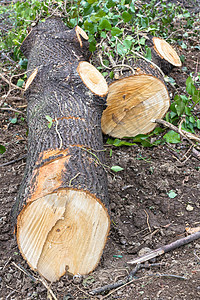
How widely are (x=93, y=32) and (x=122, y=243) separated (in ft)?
6.94

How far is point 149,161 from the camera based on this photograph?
2830 millimetres

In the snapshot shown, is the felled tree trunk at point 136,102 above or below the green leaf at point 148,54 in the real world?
below

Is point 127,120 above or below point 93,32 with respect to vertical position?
below

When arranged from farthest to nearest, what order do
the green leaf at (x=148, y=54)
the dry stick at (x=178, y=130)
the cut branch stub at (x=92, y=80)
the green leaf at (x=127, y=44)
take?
the green leaf at (x=148, y=54), the green leaf at (x=127, y=44), the dry stick at (x=178, y=130), the cut branch stub at (x=92, y=80)

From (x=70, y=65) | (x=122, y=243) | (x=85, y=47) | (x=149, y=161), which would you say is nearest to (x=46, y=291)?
(x=122, y=243)

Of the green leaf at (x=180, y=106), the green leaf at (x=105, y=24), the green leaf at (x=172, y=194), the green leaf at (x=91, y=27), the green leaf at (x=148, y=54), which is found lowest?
the green leaf at (x=172, y=194)

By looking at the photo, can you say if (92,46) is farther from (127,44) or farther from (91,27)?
(127,44)

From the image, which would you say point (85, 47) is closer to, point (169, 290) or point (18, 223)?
point (18, 223)

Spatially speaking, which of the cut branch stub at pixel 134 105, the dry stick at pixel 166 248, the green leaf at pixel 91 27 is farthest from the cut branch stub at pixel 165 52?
the dry stick at pixel 166 248

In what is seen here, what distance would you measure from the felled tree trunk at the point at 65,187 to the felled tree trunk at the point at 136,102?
1.52 feet

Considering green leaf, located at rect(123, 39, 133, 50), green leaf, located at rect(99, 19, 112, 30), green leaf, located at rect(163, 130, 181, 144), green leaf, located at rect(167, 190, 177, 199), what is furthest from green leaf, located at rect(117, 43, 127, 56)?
green leaf, located at rect(167, 190, 177, 199)

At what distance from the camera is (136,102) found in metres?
2.99

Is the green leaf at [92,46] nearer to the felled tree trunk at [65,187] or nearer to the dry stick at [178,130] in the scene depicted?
the felled tree trunk at [65,187]

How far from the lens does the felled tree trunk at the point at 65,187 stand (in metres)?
1.77
